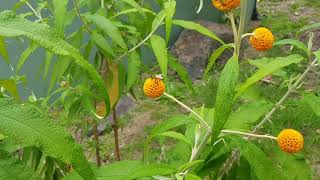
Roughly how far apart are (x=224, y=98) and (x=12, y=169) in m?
0.46

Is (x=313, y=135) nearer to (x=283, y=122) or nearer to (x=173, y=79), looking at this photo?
(x=283, y=122)

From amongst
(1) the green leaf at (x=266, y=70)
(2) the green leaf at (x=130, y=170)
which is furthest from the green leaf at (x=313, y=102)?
(2) the green leaf at (x=130, y=170)

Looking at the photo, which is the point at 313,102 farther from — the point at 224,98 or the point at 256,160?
the point at 224,98

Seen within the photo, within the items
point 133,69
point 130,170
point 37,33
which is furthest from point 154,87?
point 37,33

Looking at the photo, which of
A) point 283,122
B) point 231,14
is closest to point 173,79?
point 283,122

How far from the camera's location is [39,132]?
80 cm

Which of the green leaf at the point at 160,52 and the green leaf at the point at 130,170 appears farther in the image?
the green leaf at the point at 160,52

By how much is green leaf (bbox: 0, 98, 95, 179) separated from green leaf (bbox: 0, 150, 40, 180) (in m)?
0.08

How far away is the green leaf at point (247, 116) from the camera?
1604 mm

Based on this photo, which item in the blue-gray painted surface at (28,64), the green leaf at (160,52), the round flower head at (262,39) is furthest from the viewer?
the blue-gray painted surface at (28,64)

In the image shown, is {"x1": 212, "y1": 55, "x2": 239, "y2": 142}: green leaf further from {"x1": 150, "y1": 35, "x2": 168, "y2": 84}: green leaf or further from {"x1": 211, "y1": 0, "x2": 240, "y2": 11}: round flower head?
{"x1": 150, "y1": 35, "x2": 168, "y2": 84}: green leaf

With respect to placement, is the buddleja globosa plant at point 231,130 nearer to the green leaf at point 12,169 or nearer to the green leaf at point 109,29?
the green leaf at point 109,29

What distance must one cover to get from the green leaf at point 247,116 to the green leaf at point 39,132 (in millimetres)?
844

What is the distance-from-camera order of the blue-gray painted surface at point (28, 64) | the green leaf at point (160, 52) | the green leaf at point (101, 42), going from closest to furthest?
the green leaf at point (160, 52) → the green leaf at point (101, 42) → the blue-gray painted surface at point (28, 64)
